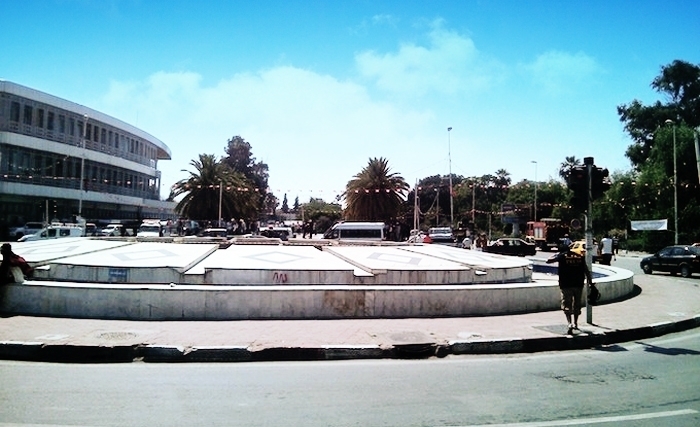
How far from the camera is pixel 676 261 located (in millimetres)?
23234

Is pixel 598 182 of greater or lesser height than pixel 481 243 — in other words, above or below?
above

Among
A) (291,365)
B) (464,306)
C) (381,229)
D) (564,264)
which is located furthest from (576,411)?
(381,229)

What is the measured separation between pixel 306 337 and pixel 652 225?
44099mm

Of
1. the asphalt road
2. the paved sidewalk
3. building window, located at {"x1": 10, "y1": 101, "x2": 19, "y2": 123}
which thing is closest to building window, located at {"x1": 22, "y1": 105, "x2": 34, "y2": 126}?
building window, located at {"x1": 10, "y1": 101, "x2": 19, "y2": 123}

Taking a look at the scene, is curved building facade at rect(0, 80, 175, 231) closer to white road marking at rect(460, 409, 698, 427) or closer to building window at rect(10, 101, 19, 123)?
building window at rect(10, 101, 19, 123)

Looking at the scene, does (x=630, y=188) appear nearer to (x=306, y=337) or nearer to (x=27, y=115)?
(x=306, y=337)

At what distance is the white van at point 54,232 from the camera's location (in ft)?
109

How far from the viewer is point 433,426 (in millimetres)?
4906

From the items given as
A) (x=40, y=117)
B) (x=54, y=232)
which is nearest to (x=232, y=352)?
(x=54, y=232)

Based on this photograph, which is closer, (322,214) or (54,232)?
(54,232)

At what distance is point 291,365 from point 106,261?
9307mm

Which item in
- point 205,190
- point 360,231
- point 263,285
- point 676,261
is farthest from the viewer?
point 205,190

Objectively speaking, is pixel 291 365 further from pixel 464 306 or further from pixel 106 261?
pixel 106 261

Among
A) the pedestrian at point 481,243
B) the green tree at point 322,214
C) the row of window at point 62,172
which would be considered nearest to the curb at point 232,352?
the pedestrian at point 481,243
